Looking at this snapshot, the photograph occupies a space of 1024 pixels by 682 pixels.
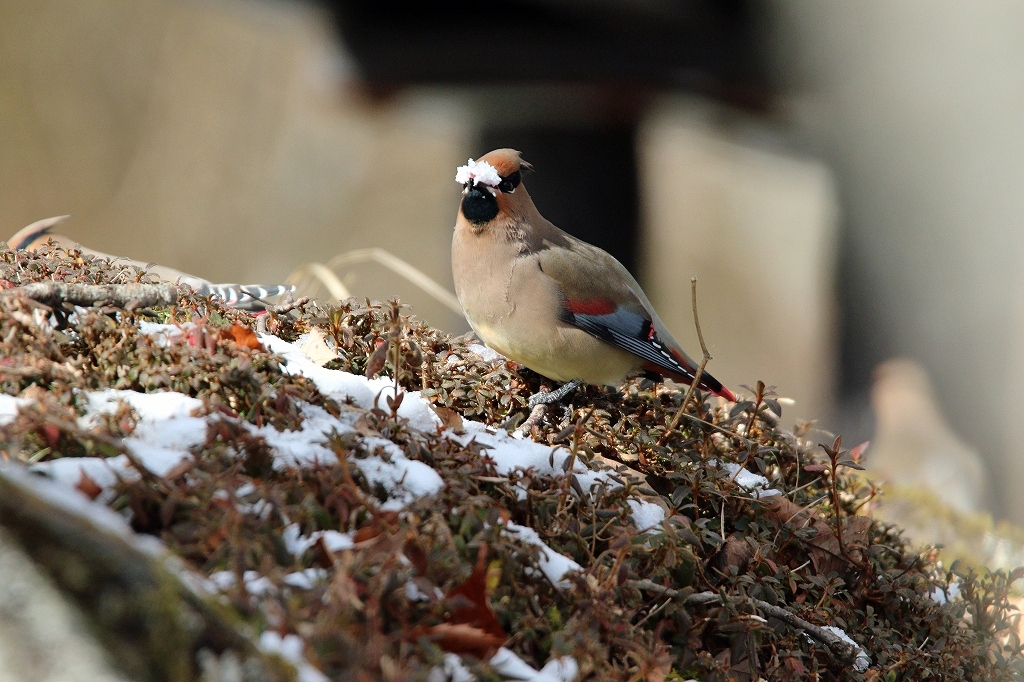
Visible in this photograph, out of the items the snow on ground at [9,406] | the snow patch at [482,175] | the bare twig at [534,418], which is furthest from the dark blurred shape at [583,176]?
the snow on ground at [9,406]

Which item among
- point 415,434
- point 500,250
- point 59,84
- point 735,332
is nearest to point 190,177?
point 59,84

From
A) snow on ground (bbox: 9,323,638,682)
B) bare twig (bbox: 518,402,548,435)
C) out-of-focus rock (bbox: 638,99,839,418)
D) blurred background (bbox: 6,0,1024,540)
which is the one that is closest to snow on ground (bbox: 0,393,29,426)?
snow on ground (bbox: 9,323,638,682)

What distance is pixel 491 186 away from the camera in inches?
120

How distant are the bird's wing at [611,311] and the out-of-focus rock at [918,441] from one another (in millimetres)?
3084

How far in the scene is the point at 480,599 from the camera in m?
1.66

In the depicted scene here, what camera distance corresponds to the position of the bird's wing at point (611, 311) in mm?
2984

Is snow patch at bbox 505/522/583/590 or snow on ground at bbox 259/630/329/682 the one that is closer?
snow on ground at bbox 259/630/329/682

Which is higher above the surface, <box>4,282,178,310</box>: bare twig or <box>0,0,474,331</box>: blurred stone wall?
<box>0,0,474,331</box>: blurred stone wall

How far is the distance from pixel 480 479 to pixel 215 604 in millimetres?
753

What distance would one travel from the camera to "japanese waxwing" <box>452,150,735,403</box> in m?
2.90

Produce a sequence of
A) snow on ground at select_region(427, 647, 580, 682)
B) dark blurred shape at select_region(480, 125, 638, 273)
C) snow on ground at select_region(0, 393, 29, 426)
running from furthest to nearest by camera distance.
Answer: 1. dark blurred shape at select_region(480, 125, 638, 273)
2. snow on ground at select_region(0, 393, 29, 426)
3. snow on ground at select_region(427, 647, 580, 682)

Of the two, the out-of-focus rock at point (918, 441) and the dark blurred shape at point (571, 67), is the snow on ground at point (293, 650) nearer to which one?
the dark blurred shape at point (571, 67)

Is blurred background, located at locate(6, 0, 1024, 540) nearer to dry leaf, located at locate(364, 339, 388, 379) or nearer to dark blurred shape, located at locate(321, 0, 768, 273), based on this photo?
dark blurred shape, located at locate(321, 0, 768, 273)

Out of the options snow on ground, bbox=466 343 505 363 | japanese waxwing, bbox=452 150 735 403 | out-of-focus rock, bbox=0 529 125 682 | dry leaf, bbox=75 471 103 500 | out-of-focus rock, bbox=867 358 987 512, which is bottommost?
out-of-focus rock, bbox=0 529 125 682
